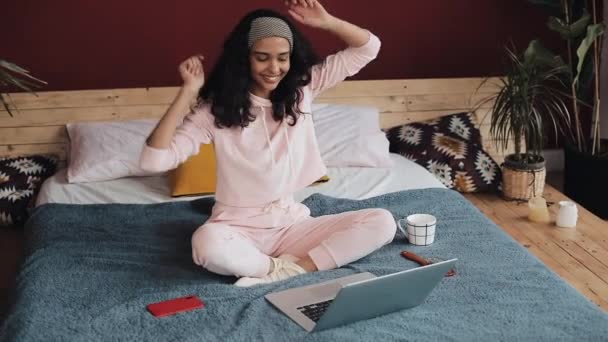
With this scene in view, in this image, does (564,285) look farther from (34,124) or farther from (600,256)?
(34,124)

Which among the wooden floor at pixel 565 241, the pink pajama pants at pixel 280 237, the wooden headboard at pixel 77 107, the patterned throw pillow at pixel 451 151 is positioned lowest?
the wooden floor at pixel 565 241

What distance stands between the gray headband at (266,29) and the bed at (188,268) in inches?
Answer: 27.7

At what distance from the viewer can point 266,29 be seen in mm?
2367

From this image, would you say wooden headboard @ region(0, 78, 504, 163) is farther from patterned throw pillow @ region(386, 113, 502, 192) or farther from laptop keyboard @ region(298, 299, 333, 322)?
laptop keyboard @ region(298, 299, 333, 322)

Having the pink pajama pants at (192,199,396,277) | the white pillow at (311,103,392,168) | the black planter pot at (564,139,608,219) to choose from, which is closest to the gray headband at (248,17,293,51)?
the pink pajama pants at (192,199,396,277)

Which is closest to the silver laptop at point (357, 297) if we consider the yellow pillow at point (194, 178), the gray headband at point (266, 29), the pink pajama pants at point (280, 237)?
the pink pajama pants at point (280, 237)

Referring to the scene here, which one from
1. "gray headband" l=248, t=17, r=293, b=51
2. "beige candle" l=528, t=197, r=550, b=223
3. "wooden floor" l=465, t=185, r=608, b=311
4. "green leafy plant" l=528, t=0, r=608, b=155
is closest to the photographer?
"gray headband" l=248, t=17, r=293, b=51

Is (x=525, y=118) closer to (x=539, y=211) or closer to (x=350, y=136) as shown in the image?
(x=539, y=211)

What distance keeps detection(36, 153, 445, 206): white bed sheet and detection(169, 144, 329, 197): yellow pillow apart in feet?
0.11

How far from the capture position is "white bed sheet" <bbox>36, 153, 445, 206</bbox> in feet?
10.2

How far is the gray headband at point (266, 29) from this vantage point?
7.77ft

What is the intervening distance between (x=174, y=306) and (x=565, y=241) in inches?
63.5

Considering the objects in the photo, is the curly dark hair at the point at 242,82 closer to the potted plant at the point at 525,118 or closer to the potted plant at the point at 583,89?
the potted plant at the point at 525,118

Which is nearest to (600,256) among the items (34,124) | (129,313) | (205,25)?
(129,313)
